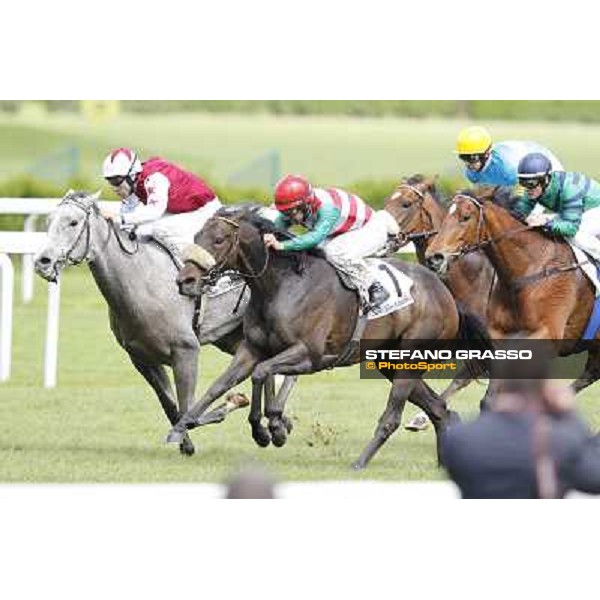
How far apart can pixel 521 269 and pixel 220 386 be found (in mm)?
1738

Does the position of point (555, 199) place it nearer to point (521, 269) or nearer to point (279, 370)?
point (521, 269)

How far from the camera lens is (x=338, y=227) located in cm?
1027

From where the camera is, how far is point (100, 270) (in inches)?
421

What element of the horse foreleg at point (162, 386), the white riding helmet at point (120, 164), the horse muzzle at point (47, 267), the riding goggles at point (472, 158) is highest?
the riding goggles at point (472, 158)

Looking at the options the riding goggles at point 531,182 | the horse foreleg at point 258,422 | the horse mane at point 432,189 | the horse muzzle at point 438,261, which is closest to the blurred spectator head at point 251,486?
the horse foreleg at point 258,422

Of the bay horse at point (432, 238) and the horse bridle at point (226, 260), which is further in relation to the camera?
the bay horse at point (432, 238)

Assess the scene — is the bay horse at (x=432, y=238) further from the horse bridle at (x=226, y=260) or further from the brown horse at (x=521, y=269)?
the horse bridle at (x=226, y=260)

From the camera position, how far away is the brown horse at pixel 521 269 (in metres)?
10.1

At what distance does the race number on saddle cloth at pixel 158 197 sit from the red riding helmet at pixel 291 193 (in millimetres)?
1208

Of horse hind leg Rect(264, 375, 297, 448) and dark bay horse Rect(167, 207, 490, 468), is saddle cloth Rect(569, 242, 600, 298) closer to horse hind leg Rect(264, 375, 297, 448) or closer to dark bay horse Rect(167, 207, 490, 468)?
dark bay horse Rect(167, 207, 490, 468)

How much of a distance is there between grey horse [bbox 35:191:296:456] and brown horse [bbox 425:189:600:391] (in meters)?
1.28

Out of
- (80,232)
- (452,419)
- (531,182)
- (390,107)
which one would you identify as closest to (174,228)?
(80,232)

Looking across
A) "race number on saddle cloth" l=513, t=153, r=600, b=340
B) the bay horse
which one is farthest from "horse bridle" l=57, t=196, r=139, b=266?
"race number on saddle cloth" l=513, t=153, r=600, b=340

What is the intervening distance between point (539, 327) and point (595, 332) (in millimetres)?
503
